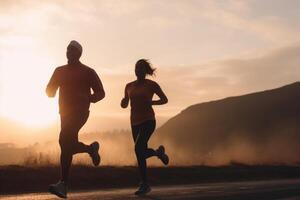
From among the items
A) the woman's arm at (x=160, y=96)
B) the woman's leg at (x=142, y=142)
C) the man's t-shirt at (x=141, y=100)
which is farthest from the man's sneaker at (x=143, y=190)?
the woman's arm at (x=160, y=96)

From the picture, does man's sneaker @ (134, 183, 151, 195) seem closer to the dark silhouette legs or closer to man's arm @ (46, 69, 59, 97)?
the dark silhouette legs

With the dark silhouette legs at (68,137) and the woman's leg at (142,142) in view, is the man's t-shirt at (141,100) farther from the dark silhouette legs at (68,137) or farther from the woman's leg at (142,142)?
the dark silhouette legs at (68,137)

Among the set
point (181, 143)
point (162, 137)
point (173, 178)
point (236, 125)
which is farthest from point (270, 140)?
point (173, 178)

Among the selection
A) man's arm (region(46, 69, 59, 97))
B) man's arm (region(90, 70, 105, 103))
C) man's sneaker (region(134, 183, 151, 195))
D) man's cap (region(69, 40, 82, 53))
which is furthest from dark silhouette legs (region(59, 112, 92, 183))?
man's sneaker (region(134, 183, 151, 195))

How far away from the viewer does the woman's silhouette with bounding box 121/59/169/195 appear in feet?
34.6

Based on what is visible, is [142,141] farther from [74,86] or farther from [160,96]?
[74,86]

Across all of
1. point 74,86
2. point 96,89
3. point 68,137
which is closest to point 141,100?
point 96,89

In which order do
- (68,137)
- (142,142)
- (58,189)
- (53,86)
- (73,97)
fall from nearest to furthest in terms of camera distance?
(58,189) < (68,137) < (73,97) < (53,86) < (142,142)

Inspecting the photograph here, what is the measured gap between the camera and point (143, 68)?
35.3ft

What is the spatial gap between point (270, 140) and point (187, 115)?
35711 mm

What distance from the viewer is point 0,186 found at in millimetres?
12102

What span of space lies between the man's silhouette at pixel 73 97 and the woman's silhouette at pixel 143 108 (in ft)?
4.88

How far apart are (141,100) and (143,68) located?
52 cm

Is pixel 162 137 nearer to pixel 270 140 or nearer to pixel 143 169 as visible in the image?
pixel 270 140
